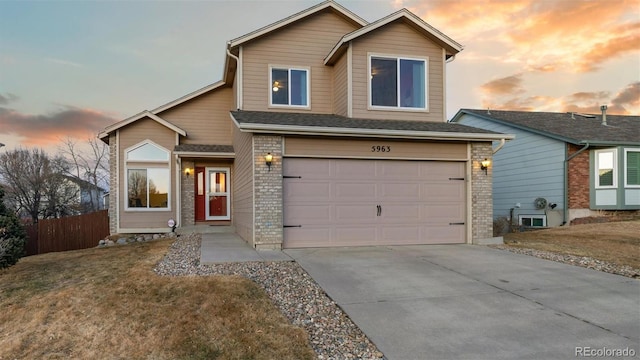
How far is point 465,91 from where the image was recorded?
21812 mm

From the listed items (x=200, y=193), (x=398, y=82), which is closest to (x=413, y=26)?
(x=398, y=82)

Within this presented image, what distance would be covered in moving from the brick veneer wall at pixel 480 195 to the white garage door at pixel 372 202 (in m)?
0.29

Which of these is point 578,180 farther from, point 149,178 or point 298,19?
point 149,178

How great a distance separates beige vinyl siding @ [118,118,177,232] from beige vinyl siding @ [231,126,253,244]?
8.11 ft

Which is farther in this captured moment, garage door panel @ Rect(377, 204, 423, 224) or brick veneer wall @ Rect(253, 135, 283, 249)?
garage door panel @ Rect(377, 204, 423, 224)

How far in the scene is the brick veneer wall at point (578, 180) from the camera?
16047 mm

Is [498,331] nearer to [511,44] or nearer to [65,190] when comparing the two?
[511,44]

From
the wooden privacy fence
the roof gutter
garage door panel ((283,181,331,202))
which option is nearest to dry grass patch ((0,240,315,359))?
garage door panel ((283,181,331,202))

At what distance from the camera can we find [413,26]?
11.8 metres

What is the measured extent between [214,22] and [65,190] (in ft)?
54.3

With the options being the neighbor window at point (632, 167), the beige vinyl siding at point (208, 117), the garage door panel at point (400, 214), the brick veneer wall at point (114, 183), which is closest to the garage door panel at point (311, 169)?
the garage door panel at point (400, 214)

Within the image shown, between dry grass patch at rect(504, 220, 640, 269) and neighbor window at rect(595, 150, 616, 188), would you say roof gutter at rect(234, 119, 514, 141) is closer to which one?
dry grass patch at rect(504, 220, 640, 269)

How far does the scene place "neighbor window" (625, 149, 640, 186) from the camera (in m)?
15.6

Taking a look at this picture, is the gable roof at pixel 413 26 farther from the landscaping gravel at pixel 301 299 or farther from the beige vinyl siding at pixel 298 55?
the landscaping gravel at pixel 301 299
